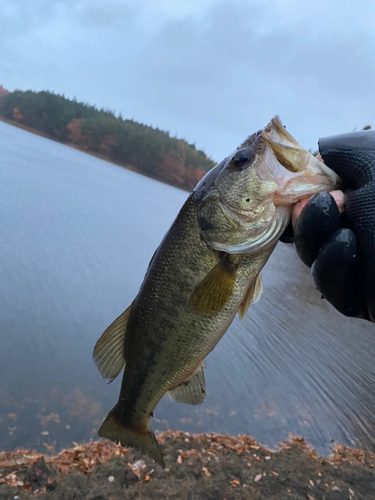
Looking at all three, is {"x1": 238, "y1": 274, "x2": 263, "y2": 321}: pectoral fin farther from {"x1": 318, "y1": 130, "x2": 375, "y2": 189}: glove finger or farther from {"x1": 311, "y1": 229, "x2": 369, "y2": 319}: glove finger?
{"x1": 318, "y1": 130, "x2": 375, "y2": 189}: glove finger

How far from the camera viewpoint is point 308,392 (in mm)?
6562

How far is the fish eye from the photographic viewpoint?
2141mm

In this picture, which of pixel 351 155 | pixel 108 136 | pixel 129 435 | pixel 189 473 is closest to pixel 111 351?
pixel 129 435

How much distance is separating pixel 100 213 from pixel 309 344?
38.3 feet

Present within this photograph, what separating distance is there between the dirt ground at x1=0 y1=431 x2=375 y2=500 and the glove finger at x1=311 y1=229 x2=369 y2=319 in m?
2.65

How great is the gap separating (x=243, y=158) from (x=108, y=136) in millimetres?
74173

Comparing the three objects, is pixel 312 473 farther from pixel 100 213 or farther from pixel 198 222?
pixel 100 213

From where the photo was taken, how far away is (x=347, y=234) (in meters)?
1.84

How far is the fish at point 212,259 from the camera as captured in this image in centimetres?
208

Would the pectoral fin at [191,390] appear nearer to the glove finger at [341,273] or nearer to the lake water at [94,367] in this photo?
the glove finger at [341,273]

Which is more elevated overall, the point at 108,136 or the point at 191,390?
the point at 108,136

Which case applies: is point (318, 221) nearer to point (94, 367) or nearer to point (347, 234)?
point (347, 234)

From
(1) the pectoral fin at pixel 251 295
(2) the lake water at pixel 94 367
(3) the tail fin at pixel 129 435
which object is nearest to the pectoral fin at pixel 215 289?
(1) the pectoral fin at pixel 251 295

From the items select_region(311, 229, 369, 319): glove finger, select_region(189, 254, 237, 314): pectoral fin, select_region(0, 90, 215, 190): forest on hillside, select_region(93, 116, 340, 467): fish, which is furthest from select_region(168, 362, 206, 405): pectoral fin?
select_region(0, 90, 215, 190): forest on hillside
